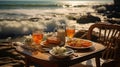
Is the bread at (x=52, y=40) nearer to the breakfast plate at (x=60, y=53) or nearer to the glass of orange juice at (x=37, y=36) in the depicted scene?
the glass of orange juice at (x=37, y=36)

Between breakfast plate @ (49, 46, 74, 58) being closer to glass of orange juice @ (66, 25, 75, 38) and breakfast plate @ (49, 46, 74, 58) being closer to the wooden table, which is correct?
the wooden table

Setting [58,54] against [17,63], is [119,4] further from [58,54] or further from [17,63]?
[58,54]

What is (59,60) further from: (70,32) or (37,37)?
(70,32)

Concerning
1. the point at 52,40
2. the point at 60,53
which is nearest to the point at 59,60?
the point at 60,53

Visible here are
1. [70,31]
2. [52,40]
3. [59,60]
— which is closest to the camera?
[59,60]

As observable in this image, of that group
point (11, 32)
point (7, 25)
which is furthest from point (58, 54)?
point (7, 25)

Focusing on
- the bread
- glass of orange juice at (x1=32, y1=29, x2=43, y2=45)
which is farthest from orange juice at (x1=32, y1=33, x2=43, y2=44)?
the bread

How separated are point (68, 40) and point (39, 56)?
0.73 metres

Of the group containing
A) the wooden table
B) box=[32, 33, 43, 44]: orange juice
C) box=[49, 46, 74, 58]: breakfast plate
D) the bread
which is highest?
box=[32, 33, 43, 44]: orange juice

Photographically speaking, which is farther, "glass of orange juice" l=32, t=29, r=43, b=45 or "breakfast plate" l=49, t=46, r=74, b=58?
"glass of orange juice" l=32, t=29, r=43, b=45

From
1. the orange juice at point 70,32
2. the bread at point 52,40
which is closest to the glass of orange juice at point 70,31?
the orange juice at point 70,32

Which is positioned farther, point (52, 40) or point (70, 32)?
→ point (70, 32)

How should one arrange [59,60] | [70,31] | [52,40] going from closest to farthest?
[59,60] < [52,40] < [70,31]

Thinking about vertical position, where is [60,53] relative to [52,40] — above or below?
below
